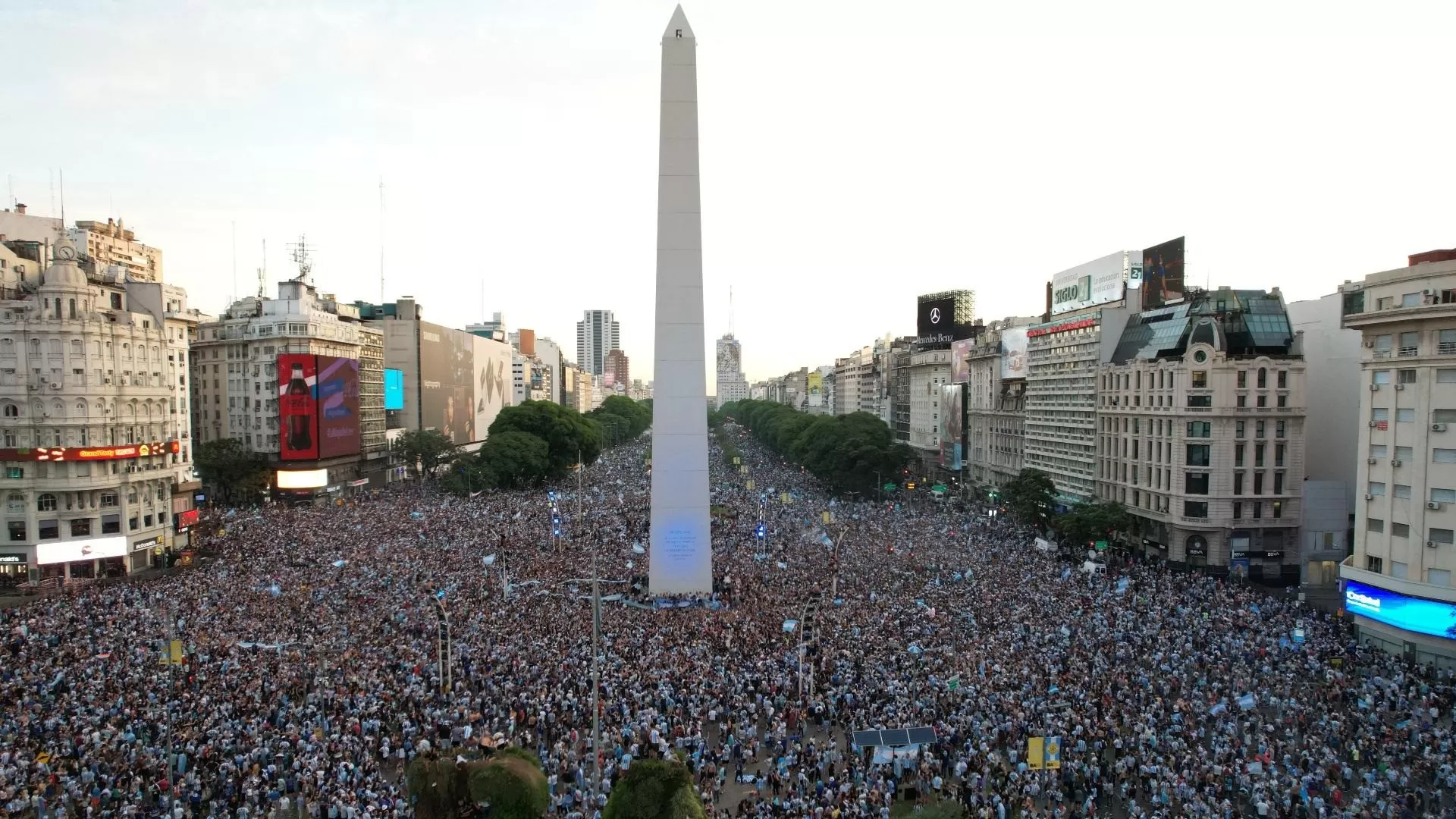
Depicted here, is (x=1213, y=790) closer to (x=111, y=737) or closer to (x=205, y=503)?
(x=111, y=737)

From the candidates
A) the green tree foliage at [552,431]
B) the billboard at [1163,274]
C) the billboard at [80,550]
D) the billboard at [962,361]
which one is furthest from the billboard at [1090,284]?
the billboard at [80,550]

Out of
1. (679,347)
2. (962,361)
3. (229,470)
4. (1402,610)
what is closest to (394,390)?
(229,470)

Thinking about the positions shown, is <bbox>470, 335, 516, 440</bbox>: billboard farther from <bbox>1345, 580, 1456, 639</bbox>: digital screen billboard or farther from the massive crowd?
<bbox>1345, 580, 1456, 639</bbox>: digital screen billboard

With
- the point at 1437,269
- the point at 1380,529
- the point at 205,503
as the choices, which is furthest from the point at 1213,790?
the point at 205,503

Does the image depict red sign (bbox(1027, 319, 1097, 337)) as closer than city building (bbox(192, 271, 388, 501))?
Yes

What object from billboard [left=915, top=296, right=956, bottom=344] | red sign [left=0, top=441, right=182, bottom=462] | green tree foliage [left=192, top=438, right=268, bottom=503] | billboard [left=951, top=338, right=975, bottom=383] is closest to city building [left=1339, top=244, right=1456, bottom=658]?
billboard [left=951, top=338, right=975, bottom=383]

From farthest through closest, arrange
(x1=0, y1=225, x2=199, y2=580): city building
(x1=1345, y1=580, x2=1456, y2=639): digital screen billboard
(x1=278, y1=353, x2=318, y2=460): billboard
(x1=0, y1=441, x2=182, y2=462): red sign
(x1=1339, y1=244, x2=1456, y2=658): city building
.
A: (x1=278, y1=353, x2=318, y2=460): billboard < (x1=0, y1=225, x2=199, y2=580): city building < (x1=0, y1=441, x2=182, y2=462): red sign < (x1=1339, y1=244, x2=1456, y2=658): city building < (x1=1345, y1=580, x2=1456, y2=639): digital screen billboard

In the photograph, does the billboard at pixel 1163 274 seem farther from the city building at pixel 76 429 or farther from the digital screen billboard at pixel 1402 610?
the city building at pixel 76 429
